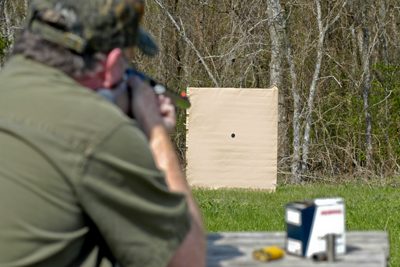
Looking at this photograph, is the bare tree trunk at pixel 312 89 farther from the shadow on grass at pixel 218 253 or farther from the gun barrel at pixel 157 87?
the gun barrel at pixel 157 87

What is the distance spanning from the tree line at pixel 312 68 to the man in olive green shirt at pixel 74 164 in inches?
392

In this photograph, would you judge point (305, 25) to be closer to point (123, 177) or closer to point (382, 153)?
point (382, 153)

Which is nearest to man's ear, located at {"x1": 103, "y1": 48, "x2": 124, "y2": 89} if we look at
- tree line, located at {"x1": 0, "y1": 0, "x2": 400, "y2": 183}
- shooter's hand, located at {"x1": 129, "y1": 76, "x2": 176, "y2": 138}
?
shooter's hand, located at {"x1": 129, "y1": 76, "x2": 176, "y2": 138}

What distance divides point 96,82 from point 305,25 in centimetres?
1203

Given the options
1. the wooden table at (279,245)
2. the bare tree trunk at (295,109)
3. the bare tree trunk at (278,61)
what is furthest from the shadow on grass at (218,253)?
the bare tree trunk at (278,61)

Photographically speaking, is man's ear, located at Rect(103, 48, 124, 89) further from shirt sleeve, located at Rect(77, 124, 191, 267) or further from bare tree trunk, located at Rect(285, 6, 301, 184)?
bare tree trunk, located at Rect(285, 6, 301, 184)

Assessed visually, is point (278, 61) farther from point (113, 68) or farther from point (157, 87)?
point (113, 68)

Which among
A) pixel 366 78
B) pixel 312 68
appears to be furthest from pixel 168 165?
pixel 366 78

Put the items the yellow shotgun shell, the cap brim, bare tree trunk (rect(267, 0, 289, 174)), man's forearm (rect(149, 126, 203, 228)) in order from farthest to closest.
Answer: bare tree trunk (rect(267, 0, 289, 174))
the yellow shotgun shell
the cap brim
man's forearm (rect(149, 126, 203, 228))

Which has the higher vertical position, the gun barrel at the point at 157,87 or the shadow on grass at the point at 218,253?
the gun barrel at the point at 157,87

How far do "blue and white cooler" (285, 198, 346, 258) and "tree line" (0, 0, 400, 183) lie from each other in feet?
30.2

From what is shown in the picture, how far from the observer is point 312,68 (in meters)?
12.4

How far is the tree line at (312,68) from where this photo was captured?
11.4 meters

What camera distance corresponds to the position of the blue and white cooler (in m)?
1.91
